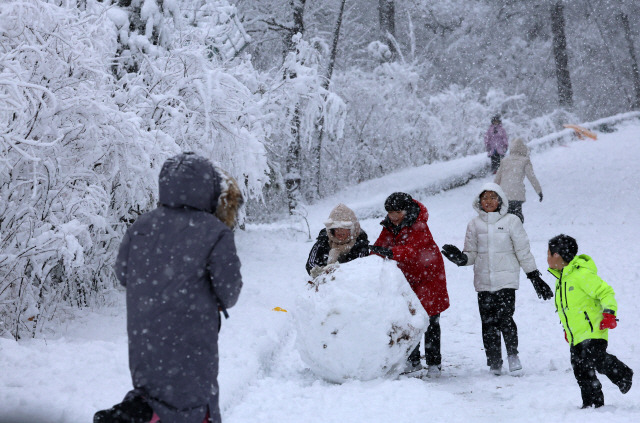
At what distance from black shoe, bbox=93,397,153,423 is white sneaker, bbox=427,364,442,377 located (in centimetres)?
392

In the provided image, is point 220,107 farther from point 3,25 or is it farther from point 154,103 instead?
point 3,25

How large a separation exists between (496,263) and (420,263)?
70 centimetres

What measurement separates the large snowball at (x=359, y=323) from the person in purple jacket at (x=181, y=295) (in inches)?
108

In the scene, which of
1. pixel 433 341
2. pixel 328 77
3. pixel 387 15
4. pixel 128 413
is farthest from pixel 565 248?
pixel 387 15

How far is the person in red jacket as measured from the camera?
21.2 ft

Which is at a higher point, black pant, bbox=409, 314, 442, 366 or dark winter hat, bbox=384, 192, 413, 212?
dark winter hat, bbox=384, 192, 413, 212

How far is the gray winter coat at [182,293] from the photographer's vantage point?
118 inches

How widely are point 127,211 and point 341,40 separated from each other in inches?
846

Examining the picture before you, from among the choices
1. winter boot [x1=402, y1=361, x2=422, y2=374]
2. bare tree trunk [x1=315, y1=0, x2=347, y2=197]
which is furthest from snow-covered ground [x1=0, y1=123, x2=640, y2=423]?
bare tree trunk [x1=315, y1=0, x2=347, y2=197]

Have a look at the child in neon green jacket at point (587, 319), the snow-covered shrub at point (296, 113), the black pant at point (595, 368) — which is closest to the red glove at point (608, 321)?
the child in neon green jacket at point (587, 319)

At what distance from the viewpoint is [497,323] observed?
655 cm

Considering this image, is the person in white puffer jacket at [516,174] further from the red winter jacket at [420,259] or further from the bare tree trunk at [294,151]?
the bare tree trunk at [294,151]

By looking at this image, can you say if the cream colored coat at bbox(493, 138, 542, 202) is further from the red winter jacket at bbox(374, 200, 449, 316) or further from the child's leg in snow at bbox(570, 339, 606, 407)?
the child's leg in snow at bbox(570, 339, 606, 407)

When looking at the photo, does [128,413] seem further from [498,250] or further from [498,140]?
[498,140]
